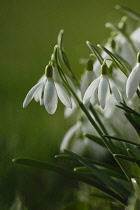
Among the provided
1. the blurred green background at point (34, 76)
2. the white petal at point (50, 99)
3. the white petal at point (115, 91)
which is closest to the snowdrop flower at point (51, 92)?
the white petal at point (50, 99)

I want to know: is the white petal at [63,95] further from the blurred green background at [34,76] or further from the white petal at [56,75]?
the blurred green background at [34,76]

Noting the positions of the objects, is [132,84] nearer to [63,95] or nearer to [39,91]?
[63,95]

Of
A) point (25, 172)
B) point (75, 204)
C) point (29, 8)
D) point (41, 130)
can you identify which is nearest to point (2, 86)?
point (41, 130)

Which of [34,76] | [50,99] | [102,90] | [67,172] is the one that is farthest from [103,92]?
[34,76]

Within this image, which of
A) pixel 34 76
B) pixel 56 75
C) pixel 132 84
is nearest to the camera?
pixel 132 84

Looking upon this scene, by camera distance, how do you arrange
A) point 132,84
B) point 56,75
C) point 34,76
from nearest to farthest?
point 132,84, point 56,75, point 34,76

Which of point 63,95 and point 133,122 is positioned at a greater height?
point 63,95
